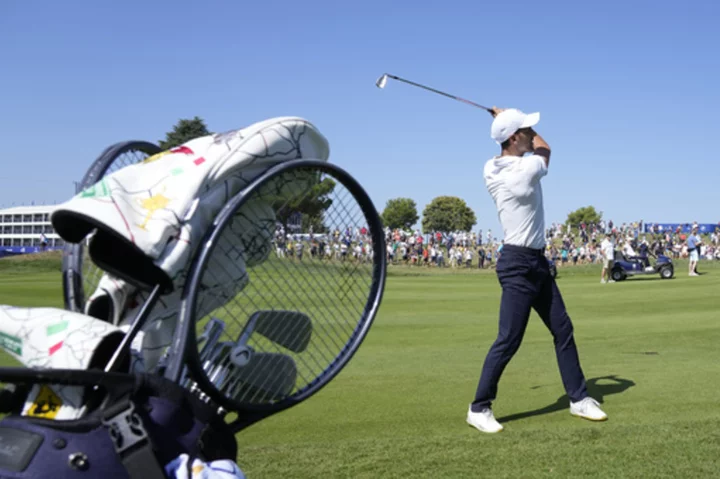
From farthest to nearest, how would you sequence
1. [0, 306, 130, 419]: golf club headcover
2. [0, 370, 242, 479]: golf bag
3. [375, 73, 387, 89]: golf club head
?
[375, 73, 387, 89]: golf club head, [0, 306, 130, 419]: golf club headcover, [0, 370, 242, 479]: golf bag

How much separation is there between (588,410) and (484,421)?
85 centimetres

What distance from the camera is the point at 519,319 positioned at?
5488 mm

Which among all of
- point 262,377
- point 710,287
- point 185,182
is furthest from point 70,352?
point 710,287

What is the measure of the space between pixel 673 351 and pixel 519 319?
4671mm

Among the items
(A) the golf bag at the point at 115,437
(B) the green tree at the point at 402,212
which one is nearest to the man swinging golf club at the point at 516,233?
(A) the golf bag at the point at 115,437

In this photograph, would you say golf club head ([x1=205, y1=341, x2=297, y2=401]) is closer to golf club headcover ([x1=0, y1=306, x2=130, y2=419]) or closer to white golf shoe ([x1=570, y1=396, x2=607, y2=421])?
golf club headcover ([x1=0, y1=306, x2=130, y2=419])

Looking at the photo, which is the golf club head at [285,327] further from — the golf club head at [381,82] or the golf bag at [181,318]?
the golf club head at [381,82]

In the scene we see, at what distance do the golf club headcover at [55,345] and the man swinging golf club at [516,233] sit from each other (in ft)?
12.0

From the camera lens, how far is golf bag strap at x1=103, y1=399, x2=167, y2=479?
1975 millimetres

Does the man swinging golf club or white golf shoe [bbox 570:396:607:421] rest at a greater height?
the man swinging golf club

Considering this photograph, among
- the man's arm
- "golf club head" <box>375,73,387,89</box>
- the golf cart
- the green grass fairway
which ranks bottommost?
the green grass fairway

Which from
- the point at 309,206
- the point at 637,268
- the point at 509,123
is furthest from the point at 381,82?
the point at 637,268

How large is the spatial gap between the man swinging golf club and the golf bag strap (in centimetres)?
366

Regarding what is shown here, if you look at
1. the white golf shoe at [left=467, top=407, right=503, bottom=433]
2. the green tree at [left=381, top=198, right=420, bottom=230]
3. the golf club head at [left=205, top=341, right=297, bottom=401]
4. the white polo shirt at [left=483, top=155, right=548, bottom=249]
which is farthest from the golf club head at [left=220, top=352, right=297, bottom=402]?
the green tree at [left=381, top=198, right=420, bottom=230]
